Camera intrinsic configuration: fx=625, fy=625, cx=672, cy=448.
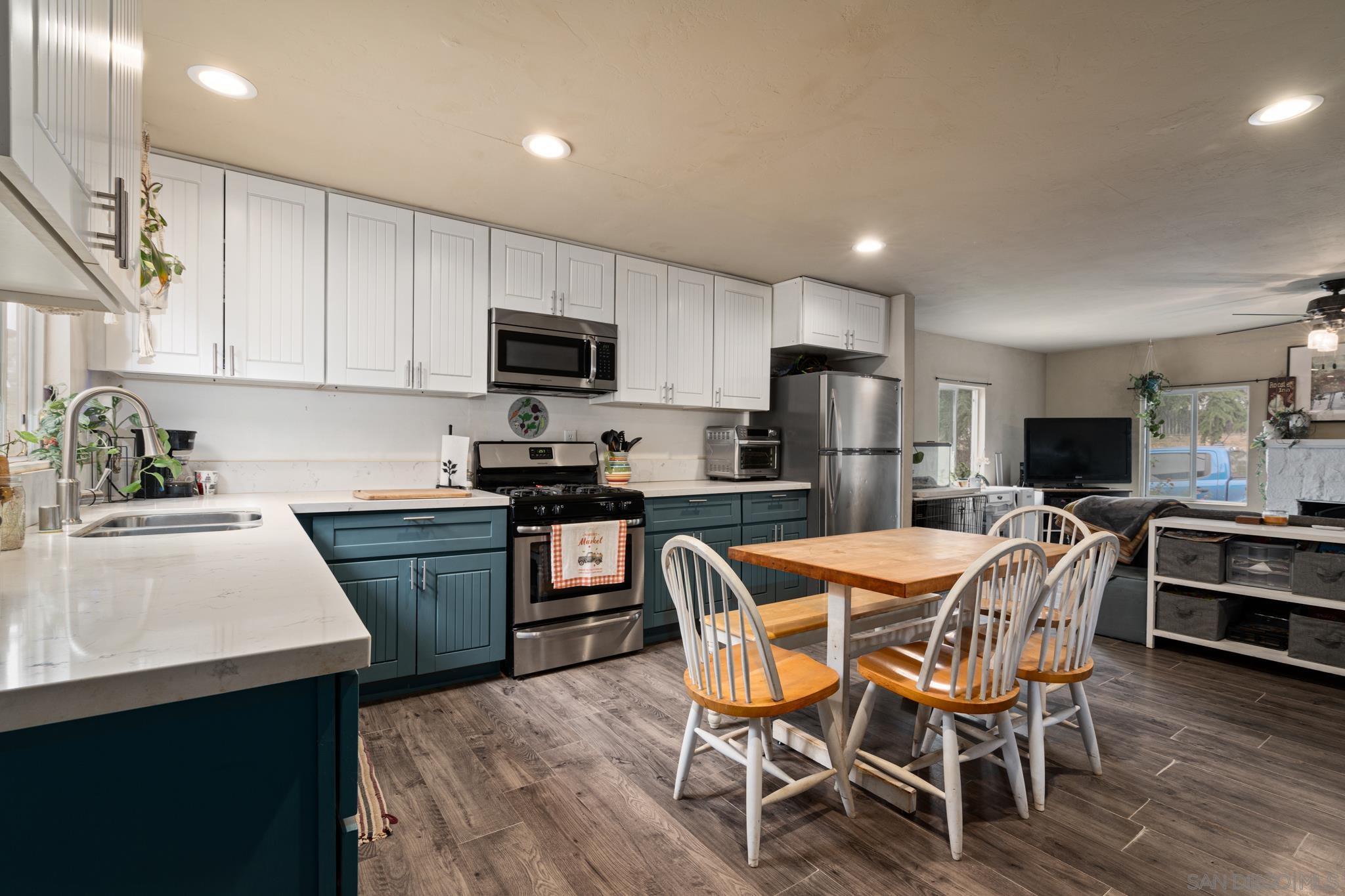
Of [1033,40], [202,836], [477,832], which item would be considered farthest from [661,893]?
[1033,40]

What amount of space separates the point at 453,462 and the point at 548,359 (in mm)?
770

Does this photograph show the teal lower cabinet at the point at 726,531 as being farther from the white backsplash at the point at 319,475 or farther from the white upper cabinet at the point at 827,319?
the white backsplash at the point at 319,475

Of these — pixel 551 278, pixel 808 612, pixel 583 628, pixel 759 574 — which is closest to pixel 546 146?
pixel 551 278

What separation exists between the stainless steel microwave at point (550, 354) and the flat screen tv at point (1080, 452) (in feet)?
18.2

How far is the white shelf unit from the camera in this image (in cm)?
312

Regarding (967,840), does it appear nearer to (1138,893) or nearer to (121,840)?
(1138,893)

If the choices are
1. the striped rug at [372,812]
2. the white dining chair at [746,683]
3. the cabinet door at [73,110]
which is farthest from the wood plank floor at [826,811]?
the cabinet door at [73,110]

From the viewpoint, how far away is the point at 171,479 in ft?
8.79

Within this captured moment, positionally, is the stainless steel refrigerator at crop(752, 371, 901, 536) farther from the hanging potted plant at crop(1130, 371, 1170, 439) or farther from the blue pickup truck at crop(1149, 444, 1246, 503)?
the blue pickup truck at crop(1149, 444, 1246, 503)

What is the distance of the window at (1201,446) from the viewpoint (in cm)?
646

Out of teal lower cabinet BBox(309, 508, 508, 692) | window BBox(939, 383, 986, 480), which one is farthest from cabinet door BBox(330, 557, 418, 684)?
window BBox(939, 383, 986, 480)

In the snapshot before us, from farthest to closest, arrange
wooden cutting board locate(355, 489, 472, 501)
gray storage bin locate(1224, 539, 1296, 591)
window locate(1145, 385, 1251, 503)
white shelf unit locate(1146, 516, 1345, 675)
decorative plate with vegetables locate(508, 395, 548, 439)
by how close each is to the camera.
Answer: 1. window locate(1145, 385, 1251, 503)
2. decorative plate with vegetables locate(508, 395, 548, 439)
3. gray storage bin locate(1224, 539, 1296, 591)
4. white shelf unit locate(1146, 516, 1345, 675)
5. wooden cutting board locate(355, 489, 472, 501)

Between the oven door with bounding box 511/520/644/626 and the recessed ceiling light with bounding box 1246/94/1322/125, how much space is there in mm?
3316

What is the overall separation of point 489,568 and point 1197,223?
13.6 feet
